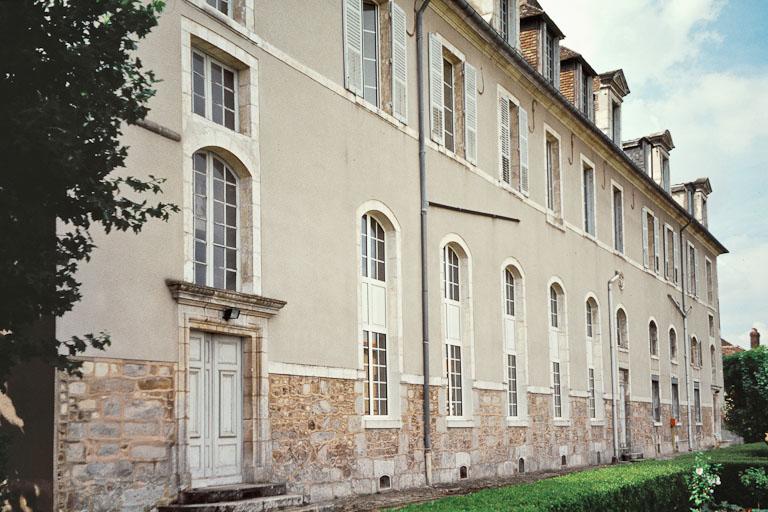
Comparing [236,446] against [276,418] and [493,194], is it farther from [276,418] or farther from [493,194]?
[493,194]

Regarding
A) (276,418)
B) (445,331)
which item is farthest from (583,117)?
(276,418)

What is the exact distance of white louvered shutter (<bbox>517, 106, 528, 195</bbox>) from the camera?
22109 mm

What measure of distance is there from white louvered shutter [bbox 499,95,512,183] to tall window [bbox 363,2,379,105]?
531 cm

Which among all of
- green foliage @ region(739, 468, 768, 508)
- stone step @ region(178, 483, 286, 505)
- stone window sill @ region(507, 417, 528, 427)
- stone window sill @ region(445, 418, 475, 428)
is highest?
stone window sill @ region(445, 418, 475, 428)

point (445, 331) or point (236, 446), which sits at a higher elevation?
point (445, 331)

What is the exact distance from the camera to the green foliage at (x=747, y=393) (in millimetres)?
39500

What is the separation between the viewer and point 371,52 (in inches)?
638

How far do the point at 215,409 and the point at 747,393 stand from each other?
3430 centimetres

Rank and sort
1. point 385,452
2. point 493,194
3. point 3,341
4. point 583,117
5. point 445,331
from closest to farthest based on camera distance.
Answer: point 3,341
point 385,452
point 445,331
point 493,194
point 583,117

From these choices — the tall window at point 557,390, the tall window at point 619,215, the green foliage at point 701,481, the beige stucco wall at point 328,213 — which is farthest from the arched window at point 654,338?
the green foliage at point 701,481

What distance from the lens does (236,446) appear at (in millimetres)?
12070

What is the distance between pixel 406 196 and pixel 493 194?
160 inches

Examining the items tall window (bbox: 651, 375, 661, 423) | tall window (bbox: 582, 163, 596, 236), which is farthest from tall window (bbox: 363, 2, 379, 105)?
tall window (bbox: 651, 375, 661, 423)

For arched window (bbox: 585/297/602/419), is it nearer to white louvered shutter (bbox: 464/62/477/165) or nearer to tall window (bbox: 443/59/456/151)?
white louvered shutter (bbox: 464/62/477/165)
